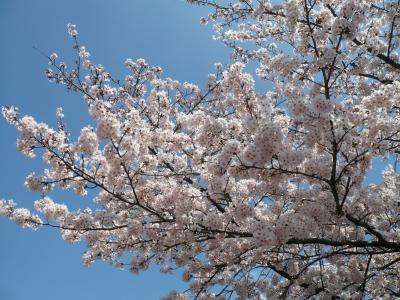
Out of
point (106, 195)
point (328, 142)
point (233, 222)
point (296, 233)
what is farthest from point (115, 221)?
point (328, 142)

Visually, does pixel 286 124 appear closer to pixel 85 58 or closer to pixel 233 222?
pixel 233 222

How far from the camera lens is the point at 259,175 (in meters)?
6.16

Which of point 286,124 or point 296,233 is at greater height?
point 286,124

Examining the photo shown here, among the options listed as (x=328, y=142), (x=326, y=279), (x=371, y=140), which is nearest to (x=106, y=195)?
(x=328, y=142)

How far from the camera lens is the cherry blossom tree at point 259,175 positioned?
238 inches

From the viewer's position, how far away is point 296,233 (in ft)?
20.2

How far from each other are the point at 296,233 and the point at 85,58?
10422 mm

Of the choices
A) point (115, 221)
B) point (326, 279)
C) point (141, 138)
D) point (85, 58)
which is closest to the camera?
point (141, 138)

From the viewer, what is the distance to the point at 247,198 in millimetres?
7527

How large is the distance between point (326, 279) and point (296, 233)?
4.43 m

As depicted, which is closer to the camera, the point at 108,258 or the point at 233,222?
the point at 233,222

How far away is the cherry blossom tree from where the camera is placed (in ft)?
19.8

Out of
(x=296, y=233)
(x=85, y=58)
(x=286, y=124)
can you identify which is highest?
(x=85, y=58)

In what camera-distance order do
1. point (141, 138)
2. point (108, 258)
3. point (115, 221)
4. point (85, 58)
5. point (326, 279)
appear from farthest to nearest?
point (85, 58), point (326, 279), point (108, 258), point (115, 221), point (141, 138)
